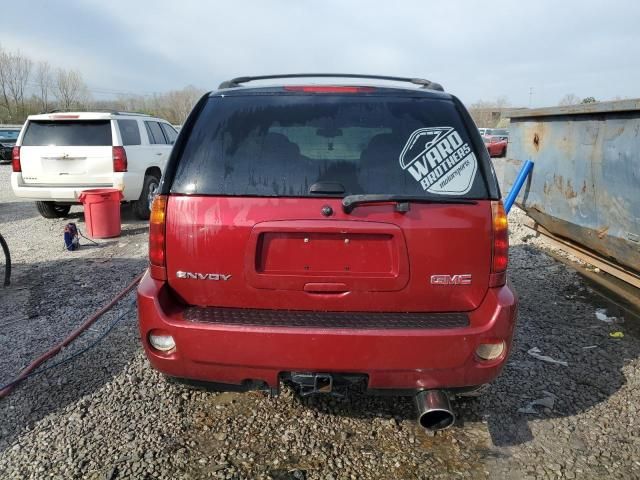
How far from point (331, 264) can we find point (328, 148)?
0.60 m

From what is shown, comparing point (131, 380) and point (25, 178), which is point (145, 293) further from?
point (25, 178)

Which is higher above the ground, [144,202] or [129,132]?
[129,132]

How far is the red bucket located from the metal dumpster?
5994mm

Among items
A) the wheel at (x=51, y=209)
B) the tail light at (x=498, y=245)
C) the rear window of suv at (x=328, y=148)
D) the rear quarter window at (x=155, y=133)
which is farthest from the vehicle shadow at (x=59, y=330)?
the rear quarter window at (x=155, y=133)

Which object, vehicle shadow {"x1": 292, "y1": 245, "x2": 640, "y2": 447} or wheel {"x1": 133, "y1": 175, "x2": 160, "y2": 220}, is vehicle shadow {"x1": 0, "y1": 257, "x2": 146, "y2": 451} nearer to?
vehicle shadow {"x1": 292, "y1": 245, "x2": 640, "y2": 447}

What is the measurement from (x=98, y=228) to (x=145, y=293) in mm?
5617

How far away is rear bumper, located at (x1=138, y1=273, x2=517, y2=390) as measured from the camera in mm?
2236

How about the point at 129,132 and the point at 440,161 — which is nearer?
the point at 440,161

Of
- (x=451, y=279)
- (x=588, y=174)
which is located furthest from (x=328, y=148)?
(x=588, y=174)

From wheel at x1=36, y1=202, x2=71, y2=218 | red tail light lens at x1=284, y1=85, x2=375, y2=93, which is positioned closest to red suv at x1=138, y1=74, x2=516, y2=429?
red tail light lens at x1=284, y1=85, x2=375, y2=93

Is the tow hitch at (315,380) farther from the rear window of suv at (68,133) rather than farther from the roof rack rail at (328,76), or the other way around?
the rear window of suv at (68,133)

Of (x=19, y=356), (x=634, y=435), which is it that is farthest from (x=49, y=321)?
(x=634, y=435)

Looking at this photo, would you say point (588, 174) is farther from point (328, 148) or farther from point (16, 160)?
point (16, 160)

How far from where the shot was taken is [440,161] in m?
2.39
